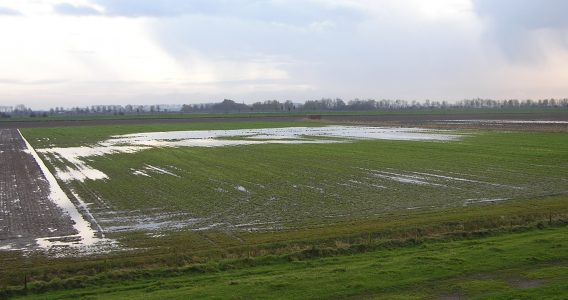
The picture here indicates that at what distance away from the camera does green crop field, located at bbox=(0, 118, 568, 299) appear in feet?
39.0

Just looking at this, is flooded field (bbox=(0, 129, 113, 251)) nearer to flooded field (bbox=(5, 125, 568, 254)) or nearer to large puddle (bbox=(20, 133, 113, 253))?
large puddle (bbox=(20, 133, 113, 253))

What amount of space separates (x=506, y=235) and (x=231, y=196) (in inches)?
512

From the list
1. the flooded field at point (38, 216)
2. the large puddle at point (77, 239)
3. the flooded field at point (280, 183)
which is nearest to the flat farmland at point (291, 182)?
the flooded field at point (280, 183)

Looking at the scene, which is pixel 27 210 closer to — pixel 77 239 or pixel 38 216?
pixel 38 216

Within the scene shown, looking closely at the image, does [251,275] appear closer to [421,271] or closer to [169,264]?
[169,264]

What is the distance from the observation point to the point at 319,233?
1734 centimetres

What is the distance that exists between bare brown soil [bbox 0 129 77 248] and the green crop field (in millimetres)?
1416

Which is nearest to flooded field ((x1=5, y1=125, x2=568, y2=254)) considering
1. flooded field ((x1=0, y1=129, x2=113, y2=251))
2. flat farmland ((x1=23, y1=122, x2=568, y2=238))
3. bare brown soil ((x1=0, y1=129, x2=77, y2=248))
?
flat farmland ((x1=23, y1=122, x2=568, y2=238))

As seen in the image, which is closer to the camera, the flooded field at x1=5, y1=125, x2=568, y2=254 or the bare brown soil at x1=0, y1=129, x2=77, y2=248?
the bare brown soil at x1=0, y1=129, x2=77, y2=248

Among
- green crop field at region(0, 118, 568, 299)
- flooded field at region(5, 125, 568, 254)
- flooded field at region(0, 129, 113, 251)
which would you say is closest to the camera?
green crop field at region(0, 118, 568, 299)

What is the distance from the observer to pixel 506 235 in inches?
637

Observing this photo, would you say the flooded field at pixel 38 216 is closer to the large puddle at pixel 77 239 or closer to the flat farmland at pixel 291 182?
the large puddle at pixel 77 239

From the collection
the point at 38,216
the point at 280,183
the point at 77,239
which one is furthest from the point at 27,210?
the point at 280,183

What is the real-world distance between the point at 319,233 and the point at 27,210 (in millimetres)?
13114
